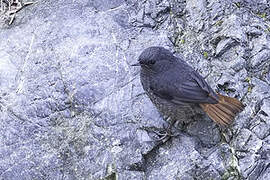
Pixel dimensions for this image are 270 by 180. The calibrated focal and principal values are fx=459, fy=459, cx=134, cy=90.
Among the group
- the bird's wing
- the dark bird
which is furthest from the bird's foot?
the bird's wing

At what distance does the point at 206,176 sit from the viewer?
18.9 feet

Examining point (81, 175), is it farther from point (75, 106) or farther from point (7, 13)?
point (7, 13)

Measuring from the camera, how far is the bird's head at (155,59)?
20.3ft

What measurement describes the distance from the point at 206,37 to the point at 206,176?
2228mm

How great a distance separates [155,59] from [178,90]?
1.75ft

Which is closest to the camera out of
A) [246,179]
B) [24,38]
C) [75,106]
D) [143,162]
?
[246,179]

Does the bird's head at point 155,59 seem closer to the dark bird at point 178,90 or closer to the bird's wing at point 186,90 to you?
the dark bird at point 178,90

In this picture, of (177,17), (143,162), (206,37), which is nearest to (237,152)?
(143,162)

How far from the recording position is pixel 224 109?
19.7ft

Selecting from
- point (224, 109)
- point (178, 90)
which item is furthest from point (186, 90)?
point (224, 109)

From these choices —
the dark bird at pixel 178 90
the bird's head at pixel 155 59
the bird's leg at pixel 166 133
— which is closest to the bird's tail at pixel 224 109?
the dark bird at pixel 178 90

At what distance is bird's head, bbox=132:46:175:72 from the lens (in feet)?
20.3

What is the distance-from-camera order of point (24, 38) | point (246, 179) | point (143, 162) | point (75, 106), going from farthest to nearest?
point (24, 38), point (75, 106), point (143, 162), point (246, 179)

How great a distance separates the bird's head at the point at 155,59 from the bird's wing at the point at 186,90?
18cm
